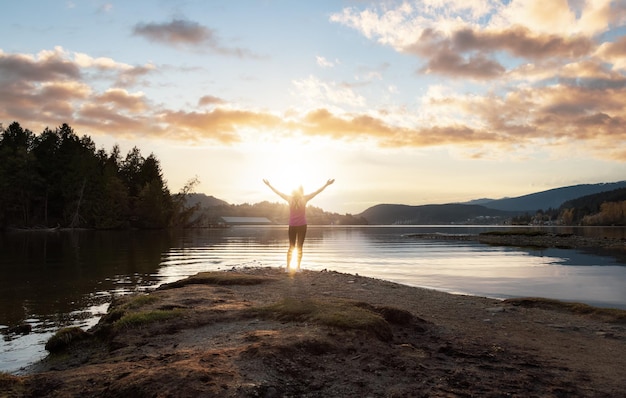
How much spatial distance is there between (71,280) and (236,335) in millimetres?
14772

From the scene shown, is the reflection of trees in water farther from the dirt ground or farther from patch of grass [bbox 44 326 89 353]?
the dirt ground

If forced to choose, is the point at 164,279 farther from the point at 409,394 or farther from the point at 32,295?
the point at 409,394

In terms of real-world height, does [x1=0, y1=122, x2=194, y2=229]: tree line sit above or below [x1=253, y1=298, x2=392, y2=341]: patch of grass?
above

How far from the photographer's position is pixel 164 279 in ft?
66.4

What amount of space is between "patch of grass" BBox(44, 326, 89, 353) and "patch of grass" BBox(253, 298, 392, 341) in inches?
154

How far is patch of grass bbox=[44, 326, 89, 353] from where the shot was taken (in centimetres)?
880

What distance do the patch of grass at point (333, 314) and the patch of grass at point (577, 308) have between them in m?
6.68

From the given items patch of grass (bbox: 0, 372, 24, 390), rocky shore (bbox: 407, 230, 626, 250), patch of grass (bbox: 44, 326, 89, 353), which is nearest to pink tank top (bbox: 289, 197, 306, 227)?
patch of grass (bbox: 44, 326, 89, 353)

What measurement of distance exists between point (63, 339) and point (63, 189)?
11140cm

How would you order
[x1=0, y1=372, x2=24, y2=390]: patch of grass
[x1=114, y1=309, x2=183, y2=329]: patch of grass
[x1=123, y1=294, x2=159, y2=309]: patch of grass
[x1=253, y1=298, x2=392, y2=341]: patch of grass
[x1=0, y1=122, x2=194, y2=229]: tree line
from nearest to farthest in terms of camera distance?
[x1=0, y1=372, x2=24, y2=390]: patch of grass → [x1=253, y1=298, x2=392, y2=341]: patch of grass → [x1=114, y1=309, x2=183, y2=329]: patch of grass → [x1=123, y1=294, x2=159, y2=309]: patch of grass → [x1=0, y1=122, x2=194, y2=229]: tree line

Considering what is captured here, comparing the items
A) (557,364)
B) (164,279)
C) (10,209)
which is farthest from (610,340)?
(10,209)

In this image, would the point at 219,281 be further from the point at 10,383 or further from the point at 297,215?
the point at 10,383

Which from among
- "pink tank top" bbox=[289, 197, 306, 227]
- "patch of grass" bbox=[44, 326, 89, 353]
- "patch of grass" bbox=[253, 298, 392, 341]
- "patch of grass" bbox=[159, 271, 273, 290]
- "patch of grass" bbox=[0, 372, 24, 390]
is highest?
"pink tank top" bbox=[289, 197, 306, 227]

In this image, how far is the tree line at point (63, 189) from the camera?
97.1 meters
